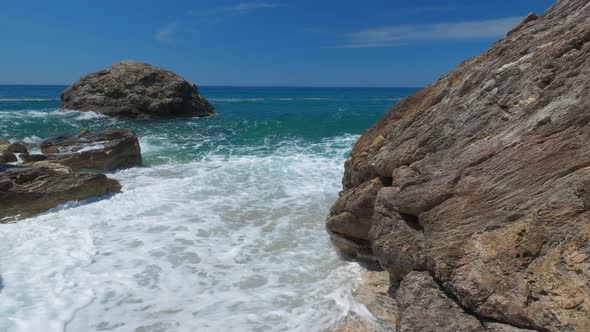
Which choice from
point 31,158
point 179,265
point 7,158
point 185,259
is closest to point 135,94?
point 7,158

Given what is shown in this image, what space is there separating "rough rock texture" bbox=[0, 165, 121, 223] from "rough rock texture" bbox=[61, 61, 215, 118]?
78.4ft

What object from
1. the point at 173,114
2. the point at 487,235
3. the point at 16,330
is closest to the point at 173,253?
the point at 16,330

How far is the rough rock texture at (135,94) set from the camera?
111ft

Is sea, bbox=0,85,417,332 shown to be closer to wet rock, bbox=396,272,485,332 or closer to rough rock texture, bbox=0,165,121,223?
rough rock texture, bbox=0,165,121,223

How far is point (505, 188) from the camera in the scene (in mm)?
4246

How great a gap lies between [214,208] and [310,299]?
5085 millimetres

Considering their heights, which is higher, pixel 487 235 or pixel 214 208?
pixel 487 235

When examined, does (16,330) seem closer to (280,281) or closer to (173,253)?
(173,253)

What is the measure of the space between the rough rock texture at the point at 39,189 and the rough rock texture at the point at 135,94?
78.4 feet

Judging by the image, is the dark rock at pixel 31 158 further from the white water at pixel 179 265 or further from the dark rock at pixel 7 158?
the white water at pixel 179 265

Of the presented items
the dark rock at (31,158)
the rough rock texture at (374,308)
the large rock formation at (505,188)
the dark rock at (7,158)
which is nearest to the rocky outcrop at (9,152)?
→ the dark rock at (7,158)

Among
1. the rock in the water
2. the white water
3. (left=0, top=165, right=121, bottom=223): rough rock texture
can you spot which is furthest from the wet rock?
the rock in the water

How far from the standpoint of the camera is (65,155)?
557 inches

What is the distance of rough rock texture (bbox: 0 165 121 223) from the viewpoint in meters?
9.48
